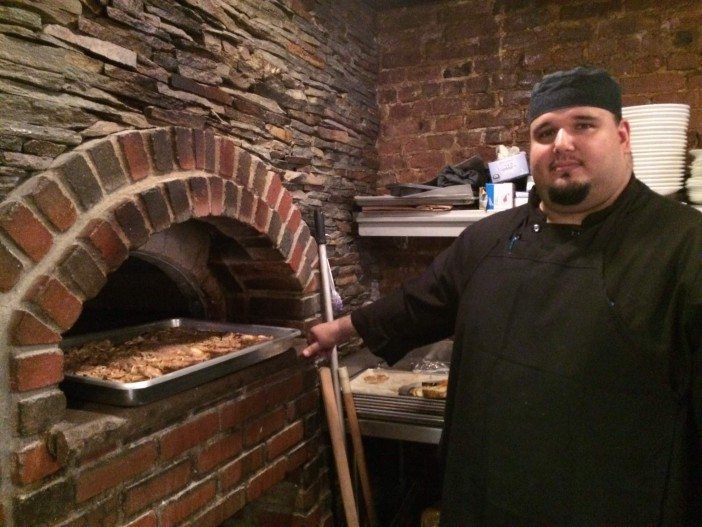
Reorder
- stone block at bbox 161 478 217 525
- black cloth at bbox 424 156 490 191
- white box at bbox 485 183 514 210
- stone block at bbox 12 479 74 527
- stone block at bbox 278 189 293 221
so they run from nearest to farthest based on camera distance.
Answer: stone block at bbox 12 479 74 527 < stone block at bbox 161 478 217 525 < stone block at bbox 278 189 293 221 < white box at bbox 485 183 514 210 < black cloth at bbox 424 156 490 191

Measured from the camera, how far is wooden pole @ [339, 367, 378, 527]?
2088 mm

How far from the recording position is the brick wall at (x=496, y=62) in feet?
8.34

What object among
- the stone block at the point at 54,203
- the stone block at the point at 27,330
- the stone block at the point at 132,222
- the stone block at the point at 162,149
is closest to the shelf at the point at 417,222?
the stone block at the point at 162,149

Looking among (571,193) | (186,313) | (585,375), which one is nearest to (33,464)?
(186,313)

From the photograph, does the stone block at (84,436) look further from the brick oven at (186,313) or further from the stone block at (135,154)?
the stone block at (135,154)

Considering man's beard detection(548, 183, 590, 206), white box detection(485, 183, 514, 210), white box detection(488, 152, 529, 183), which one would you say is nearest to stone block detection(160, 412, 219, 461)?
man's beard detection(548, 183, 590, 206)

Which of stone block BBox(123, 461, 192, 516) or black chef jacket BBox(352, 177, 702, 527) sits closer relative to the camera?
black chef jacket BBox(352, 177, 702, 527)

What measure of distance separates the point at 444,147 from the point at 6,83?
7.61 ft

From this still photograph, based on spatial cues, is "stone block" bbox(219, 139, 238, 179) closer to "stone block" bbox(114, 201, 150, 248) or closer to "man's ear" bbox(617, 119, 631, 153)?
"stone block" bbox(114, 201, 150, 248)

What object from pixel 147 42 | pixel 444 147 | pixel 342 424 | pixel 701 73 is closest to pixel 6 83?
pixel 147 42

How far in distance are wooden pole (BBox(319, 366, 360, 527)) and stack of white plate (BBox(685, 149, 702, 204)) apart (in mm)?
1716

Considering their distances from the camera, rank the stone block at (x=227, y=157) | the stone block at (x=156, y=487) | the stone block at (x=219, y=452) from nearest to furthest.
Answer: the stone block at (x=156, y=487), the stone block at (x=219, y=452), the stone block at (x=227, y=157)

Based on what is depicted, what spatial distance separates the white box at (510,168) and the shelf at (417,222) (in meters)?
0.23

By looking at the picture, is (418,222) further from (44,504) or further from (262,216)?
(44,504)
